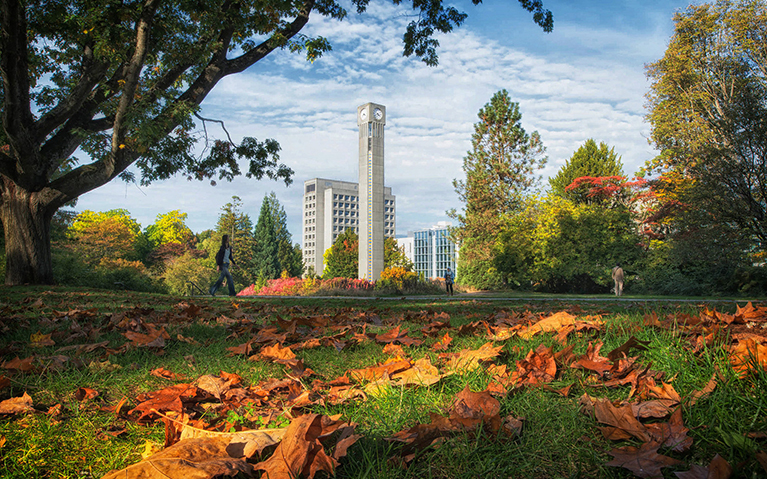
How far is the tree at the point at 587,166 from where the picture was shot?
25.3 m

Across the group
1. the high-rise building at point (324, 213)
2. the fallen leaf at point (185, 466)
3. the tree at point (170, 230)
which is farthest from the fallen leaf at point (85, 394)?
the high-rise building at point (324, 213)

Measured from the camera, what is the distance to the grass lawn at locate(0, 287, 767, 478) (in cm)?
110

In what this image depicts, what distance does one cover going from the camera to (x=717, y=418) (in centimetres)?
122

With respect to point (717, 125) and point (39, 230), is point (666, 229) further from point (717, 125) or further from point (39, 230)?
point (39, 230)

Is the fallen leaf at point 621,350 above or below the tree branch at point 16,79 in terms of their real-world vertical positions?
below

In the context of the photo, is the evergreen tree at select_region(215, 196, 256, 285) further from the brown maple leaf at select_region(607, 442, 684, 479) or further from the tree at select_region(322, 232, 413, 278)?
the brown maple leaf at select_region(607, 442, 684, 479)

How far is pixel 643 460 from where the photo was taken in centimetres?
102

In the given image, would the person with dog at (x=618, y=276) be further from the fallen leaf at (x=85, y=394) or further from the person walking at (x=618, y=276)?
the fallen leaf at (x=85, y=394)

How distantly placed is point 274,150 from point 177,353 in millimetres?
11128

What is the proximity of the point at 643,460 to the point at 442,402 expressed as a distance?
2.07ft

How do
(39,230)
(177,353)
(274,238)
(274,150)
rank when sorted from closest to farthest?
(177,353), (39,230), (274,150), (274,238)

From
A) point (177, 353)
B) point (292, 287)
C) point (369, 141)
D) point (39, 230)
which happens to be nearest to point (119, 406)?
point (177, 353)

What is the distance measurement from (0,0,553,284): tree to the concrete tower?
13.1m

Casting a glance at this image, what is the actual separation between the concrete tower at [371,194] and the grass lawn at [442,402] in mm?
21493
